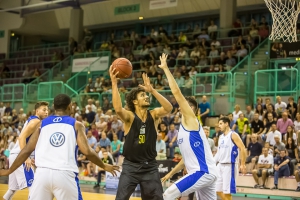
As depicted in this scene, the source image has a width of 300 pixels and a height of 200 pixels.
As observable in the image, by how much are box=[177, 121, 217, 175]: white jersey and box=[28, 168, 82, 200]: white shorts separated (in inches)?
72.7

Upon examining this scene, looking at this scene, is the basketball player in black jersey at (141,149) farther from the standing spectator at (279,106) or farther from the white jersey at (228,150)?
the standing spectator at (279,106)

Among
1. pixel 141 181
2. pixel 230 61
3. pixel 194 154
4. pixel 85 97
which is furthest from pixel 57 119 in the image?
pixel 85 97

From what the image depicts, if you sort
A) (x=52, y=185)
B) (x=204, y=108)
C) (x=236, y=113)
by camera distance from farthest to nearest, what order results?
(x=204, y=108) < (x=236, y=113) < (x=52, y=185)

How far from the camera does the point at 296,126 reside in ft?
52.4

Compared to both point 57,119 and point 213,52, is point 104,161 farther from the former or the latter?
point 57,119

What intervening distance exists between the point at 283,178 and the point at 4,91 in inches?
609

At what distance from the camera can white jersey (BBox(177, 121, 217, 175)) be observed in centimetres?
696

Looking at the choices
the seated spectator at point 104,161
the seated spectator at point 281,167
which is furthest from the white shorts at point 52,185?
the seated spectator at point 104,161

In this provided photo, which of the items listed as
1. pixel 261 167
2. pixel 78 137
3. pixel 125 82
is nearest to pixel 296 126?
pixel 261 167

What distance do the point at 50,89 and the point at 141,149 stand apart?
680 inches

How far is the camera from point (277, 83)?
18328 millimetres

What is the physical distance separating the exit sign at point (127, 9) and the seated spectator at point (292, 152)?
15.6 meters

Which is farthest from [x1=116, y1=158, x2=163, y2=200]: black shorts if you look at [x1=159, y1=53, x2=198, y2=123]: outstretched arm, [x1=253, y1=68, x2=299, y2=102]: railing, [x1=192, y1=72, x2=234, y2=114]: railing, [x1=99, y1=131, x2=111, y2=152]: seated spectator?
[x1=192, y1=72, x2=234, y2=114]: railing

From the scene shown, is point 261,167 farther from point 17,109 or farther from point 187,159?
point 17,109
